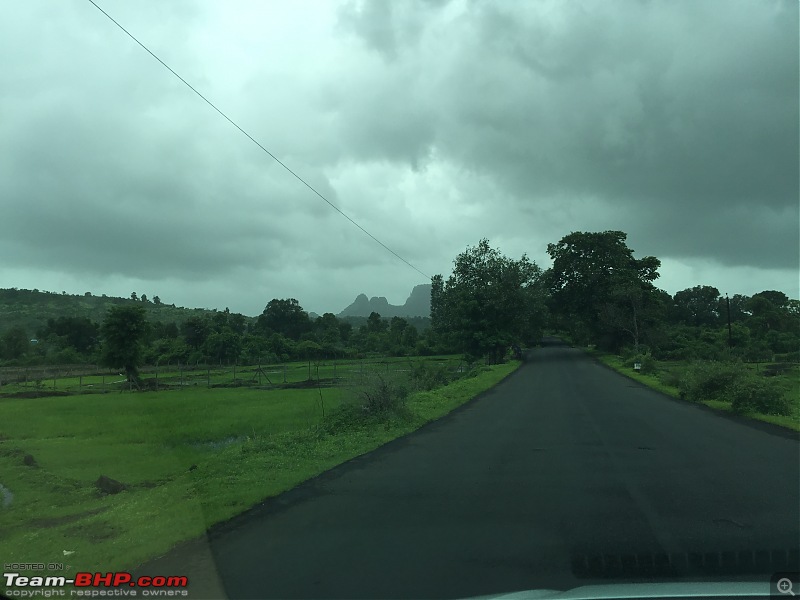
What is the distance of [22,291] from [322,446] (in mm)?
102081

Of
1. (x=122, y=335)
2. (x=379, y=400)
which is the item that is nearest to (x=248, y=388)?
(x=122, y=335)

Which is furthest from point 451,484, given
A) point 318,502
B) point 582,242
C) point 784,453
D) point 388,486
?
point 582,242

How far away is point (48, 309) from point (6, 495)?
302 ft

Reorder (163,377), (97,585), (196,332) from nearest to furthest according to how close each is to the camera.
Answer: (97,585) → (163,377) → (196,332)

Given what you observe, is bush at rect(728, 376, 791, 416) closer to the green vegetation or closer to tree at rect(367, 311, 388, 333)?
the green vegetation

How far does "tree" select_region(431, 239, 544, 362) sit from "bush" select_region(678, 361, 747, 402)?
112 ft

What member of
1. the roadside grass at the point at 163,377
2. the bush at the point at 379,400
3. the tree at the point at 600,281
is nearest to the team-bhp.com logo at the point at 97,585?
the bush at the point at 379,400

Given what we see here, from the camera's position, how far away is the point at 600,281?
7188 centimetres

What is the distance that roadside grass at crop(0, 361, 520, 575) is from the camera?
767 centimetres

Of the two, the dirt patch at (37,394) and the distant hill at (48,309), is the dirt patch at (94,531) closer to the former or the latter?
the dirt patch at (37,394)

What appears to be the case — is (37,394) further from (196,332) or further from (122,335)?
(196,332)

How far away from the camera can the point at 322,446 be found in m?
15.2

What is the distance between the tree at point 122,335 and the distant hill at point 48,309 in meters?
20.7

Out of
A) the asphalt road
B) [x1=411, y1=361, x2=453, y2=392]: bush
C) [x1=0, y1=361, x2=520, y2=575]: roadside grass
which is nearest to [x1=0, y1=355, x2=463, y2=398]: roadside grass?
[x1=411, y1=361, x2=453, y2=392]: bush
